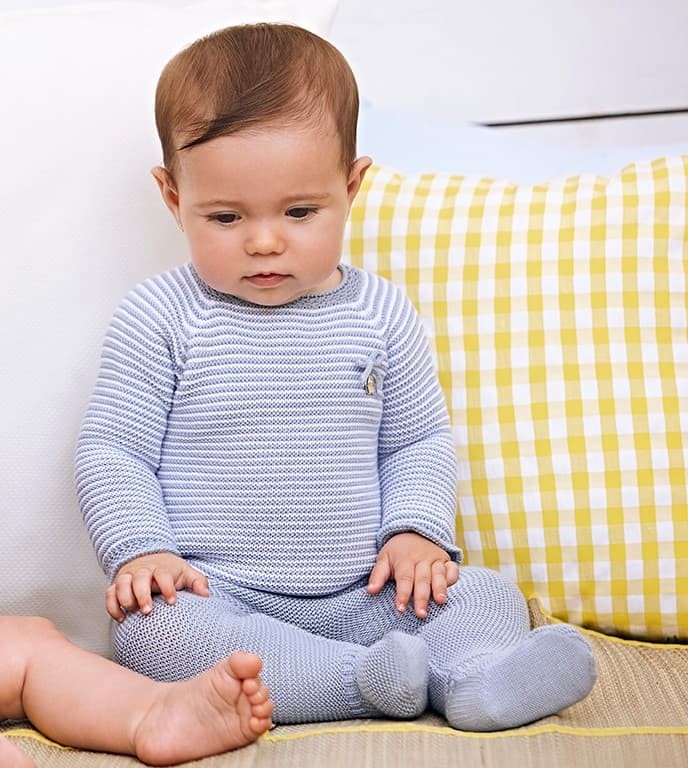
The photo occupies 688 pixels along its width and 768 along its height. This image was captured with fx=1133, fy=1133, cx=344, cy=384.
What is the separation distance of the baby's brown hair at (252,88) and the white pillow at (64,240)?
0.48 feet

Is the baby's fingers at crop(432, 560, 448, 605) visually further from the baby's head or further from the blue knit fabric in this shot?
the baby's head

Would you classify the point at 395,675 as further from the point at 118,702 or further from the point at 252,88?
the point at 252,88

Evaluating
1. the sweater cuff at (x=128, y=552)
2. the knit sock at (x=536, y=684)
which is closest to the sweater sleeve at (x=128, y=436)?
the sweater cuff at (x=128, y=552)

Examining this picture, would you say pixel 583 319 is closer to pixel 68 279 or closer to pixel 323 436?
pixel 323 436

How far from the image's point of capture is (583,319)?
1.33 meters

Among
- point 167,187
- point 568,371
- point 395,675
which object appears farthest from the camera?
point 568,371

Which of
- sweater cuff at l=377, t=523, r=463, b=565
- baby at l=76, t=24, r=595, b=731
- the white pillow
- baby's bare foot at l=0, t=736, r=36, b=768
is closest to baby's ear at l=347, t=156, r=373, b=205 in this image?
baby at l=76, t=24, r=595, b=731

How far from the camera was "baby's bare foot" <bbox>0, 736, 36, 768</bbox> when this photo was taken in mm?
867

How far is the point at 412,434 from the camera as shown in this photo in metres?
1.29

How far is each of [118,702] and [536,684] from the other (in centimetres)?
36

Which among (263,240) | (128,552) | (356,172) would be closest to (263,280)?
(263,240)

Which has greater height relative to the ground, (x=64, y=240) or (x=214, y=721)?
(x=64, y=240)

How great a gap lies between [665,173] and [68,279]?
715mm

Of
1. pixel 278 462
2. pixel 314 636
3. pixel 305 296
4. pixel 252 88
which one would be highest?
pixel 252 88
